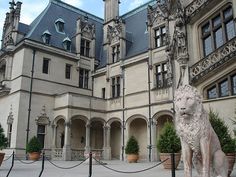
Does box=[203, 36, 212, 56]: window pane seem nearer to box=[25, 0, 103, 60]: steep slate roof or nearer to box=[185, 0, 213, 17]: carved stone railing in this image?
box=[185, 0, 213, 17]: carved stone railing

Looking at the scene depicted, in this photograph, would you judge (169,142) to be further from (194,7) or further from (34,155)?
(34,155)

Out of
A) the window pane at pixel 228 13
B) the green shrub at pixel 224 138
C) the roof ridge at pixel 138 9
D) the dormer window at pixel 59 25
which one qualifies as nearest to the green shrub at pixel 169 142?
the green shrub at pixel 224 138

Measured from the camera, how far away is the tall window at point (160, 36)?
914 inches

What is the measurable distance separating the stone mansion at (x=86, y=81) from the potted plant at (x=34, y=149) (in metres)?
1.49

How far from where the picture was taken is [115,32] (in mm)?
27766

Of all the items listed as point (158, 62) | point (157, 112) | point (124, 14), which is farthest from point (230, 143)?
point (124, 14)

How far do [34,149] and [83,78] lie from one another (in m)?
9.82

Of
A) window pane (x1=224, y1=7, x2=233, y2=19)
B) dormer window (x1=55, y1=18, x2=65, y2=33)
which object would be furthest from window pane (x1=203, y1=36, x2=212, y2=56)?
dormer window (x1=55, y1=18, x2=65, y2=33)

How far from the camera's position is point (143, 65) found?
24406 mm

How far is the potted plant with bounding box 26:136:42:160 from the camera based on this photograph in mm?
21703

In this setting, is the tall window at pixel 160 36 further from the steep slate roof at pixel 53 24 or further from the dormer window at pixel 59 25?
the dormer window at pixel 59 25

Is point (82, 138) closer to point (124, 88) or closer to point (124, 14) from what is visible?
point (124, 88)

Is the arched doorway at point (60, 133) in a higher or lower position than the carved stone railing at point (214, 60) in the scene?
lower

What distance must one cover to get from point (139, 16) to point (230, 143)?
22.9m
